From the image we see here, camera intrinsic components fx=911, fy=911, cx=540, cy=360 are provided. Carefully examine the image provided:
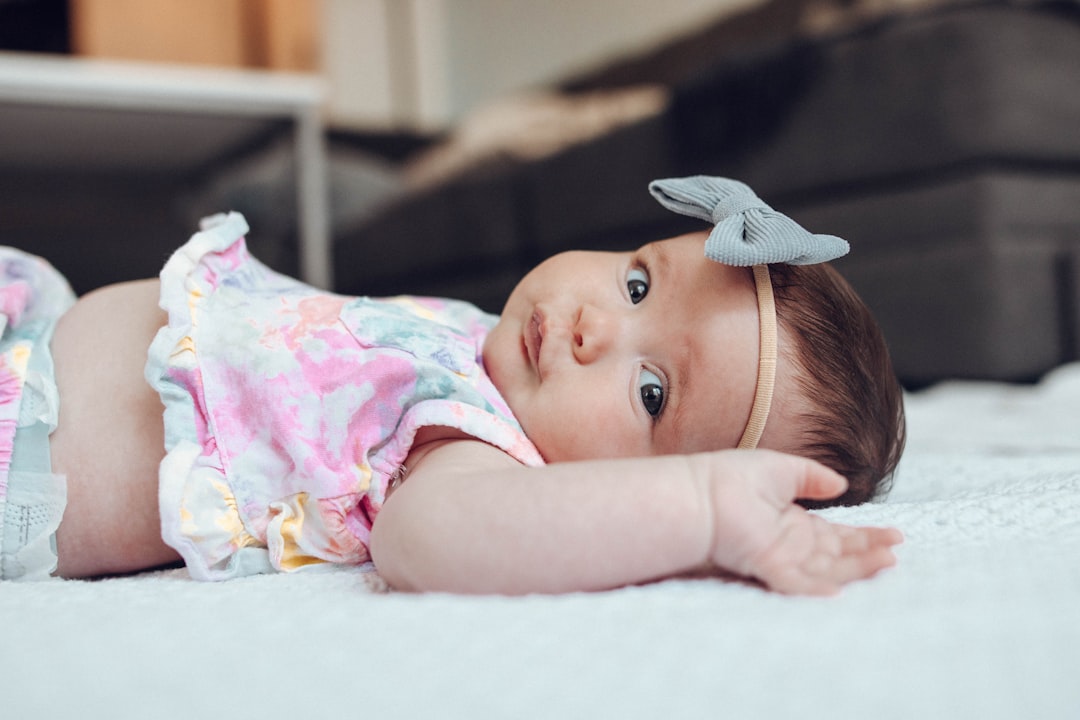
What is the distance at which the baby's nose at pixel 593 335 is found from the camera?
0.69 metres

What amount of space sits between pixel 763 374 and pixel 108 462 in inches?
19.5

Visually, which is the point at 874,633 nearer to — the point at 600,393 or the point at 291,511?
the point at 600,393

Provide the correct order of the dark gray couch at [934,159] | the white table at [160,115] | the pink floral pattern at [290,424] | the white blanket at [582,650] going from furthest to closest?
the white table at [160,115] < the dark gray couch at [934,159] < the pink floral pattern at [290,424] < the white blanket at [582,650]

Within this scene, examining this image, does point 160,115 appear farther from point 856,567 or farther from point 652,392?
point 856,567

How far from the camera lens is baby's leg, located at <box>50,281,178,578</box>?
0.69m

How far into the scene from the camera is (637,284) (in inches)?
29.4

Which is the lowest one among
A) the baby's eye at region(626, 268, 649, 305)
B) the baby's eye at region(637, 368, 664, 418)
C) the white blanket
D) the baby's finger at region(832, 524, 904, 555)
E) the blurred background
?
the white blanket

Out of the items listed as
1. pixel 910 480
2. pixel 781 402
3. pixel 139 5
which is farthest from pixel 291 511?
pixel 139 5

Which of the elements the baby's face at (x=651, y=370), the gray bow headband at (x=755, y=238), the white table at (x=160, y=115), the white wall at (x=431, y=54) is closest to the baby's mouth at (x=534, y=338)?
the baby's face at (x=651, y=370)

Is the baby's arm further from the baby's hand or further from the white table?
the white table

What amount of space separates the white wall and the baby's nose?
343 cm

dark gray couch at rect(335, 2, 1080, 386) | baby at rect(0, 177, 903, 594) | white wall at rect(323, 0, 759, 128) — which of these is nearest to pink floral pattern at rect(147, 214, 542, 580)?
baby at rect(0, 177, 903, 594)

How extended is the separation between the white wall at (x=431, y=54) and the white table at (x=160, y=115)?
6.17 ft

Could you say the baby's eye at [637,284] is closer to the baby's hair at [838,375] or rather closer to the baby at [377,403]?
the baby at [377,403]
